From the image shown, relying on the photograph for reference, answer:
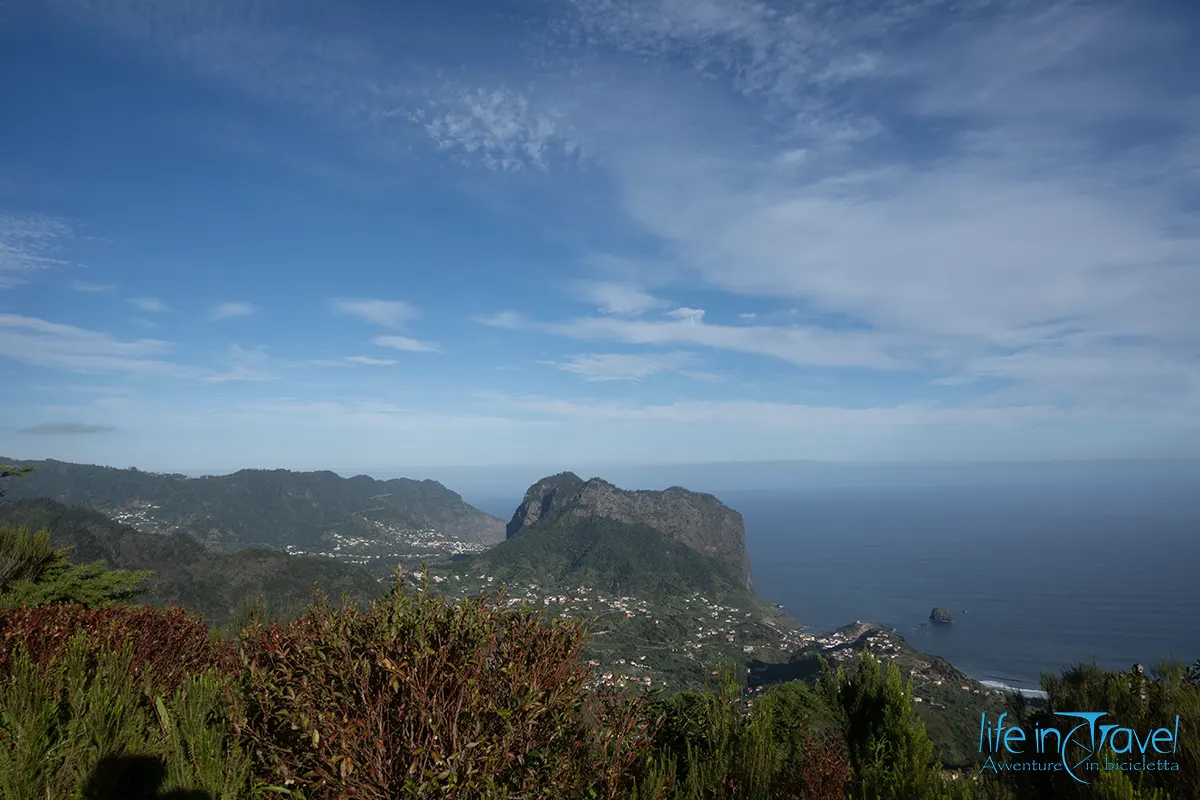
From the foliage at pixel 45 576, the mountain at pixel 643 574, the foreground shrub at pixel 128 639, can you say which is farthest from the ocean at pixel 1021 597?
the foreground shrub at pixel 128 639

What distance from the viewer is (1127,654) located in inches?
3260

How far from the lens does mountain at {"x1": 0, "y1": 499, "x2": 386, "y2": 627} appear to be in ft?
241

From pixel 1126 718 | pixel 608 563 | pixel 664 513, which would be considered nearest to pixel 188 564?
pixel 608 563

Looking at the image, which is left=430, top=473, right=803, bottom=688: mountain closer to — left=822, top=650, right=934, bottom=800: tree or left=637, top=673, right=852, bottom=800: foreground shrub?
left=822, top=650, right=934, bottom=800: tree

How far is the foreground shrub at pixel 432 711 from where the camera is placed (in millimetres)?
3648

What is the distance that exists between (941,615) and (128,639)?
135 metres

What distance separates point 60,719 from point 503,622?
13.2 feet

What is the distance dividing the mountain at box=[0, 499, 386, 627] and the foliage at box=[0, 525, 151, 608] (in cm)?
5663

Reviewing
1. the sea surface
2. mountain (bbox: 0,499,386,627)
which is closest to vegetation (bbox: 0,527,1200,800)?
the sea surface

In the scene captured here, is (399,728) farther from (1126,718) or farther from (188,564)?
(188,564)

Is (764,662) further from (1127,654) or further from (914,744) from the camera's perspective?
(914,744)

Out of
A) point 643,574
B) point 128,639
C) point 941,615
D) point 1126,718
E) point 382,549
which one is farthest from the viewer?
point 382,549

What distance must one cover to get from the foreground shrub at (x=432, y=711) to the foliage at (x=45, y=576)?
49.6 feet

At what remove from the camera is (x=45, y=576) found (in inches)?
664
